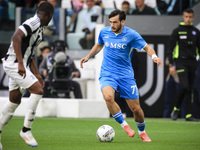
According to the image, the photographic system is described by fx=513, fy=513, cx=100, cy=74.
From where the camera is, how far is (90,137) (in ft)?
30.1

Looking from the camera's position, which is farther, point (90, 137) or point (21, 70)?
point (90, 137)

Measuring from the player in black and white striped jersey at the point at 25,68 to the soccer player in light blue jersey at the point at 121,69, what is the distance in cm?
160

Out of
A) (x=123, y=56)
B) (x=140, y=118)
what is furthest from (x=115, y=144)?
(x=123, y=56)

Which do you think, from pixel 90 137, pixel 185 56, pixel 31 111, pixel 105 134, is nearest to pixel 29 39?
pixel 31 111

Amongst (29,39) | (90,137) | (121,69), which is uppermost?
(29,39)

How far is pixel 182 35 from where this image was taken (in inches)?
516

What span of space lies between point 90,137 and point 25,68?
2.23m

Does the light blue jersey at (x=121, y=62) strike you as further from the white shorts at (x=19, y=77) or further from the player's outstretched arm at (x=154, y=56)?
the white shorts at (x=19, y=77)

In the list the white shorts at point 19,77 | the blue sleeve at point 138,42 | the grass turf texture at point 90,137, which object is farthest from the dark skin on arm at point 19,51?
the blue sleeve at point 138,42

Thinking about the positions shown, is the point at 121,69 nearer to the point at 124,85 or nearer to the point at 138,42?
the point at 124,85

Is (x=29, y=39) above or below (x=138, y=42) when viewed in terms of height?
above

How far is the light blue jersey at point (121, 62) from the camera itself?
8.74 meters

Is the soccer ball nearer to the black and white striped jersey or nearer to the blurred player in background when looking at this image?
the black and white striped jersey

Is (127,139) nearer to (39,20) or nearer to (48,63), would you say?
(39,20)
